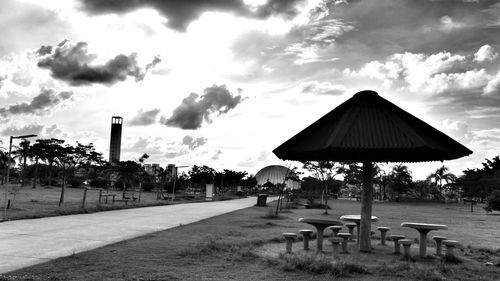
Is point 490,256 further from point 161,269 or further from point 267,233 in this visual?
point 161,269

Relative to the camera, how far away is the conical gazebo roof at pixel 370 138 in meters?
9.80

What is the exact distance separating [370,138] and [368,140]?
4.0 inches

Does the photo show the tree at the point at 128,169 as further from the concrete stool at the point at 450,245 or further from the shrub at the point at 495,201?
the concrete stool at the point at 450,245

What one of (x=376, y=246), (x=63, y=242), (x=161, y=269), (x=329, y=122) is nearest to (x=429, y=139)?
(x=329, y=122)

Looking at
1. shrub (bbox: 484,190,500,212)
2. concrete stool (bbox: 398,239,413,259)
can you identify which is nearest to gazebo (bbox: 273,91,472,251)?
concrete stool (bbox: 398,239,413,259)

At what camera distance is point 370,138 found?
32.7ft

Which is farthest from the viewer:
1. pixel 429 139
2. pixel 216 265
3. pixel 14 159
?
pixel 14 159

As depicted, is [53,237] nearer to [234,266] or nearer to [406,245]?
[234,266]

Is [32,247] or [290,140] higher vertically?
[290,140]

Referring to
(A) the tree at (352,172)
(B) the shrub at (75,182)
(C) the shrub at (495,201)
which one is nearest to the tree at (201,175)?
(B) the shrub at (75,182)

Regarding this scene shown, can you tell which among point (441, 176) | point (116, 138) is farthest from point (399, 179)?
point (116, 138)

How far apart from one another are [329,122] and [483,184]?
56.5m

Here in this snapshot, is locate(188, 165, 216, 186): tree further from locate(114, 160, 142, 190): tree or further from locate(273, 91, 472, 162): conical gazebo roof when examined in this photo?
locate(273, 91, 472, 162): conical gazebo roof

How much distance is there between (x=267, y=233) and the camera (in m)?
16.2
